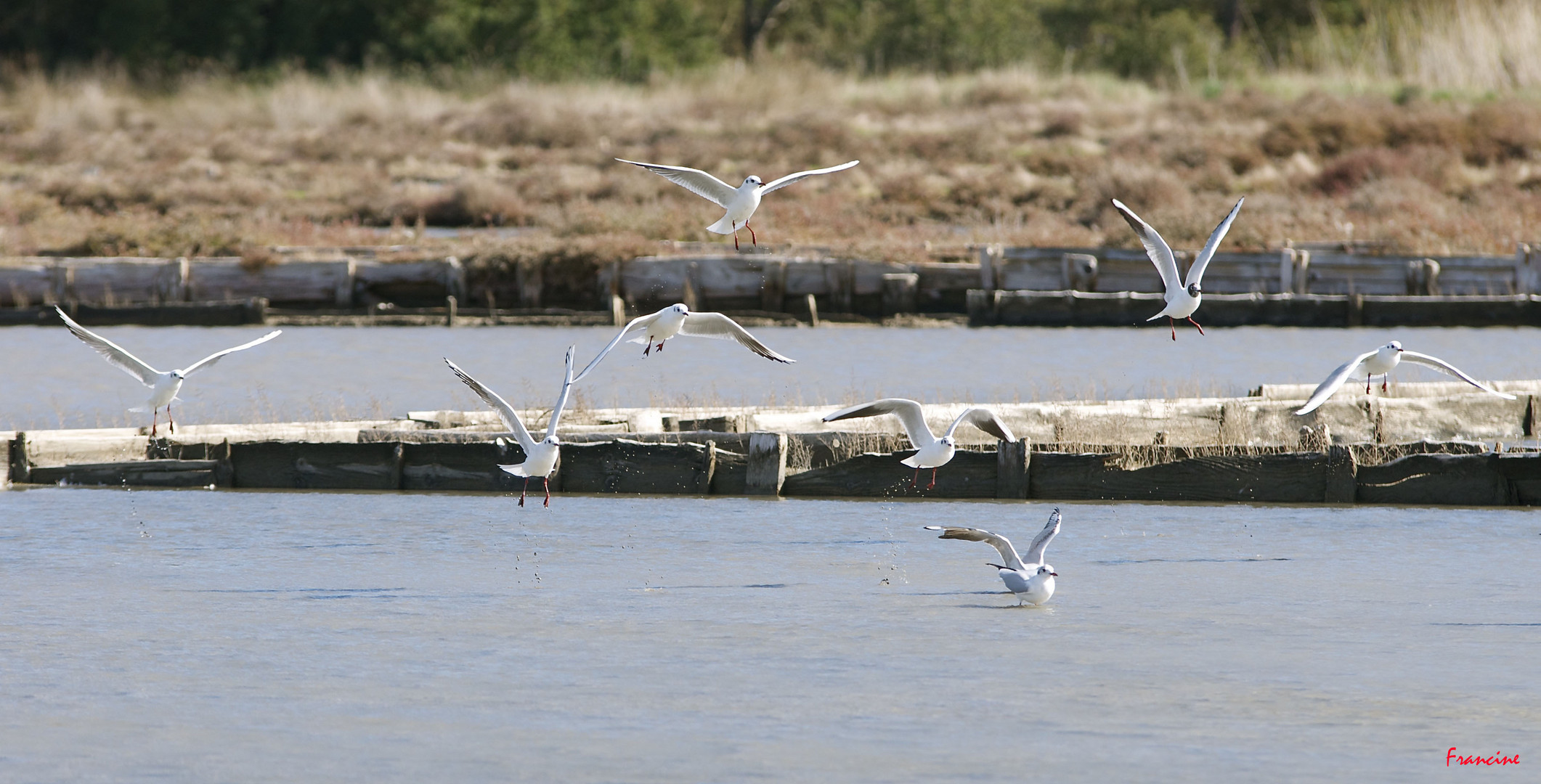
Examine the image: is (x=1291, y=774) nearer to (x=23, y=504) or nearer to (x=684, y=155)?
(x=23, y=504)

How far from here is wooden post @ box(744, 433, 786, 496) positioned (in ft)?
49.8

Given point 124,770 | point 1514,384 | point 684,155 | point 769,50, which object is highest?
point 769,50

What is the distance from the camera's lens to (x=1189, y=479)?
15.2m

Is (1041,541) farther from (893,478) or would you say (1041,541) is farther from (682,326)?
(893,478)

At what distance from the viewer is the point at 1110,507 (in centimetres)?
1516

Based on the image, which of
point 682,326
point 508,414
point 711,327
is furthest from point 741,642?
point 711,327

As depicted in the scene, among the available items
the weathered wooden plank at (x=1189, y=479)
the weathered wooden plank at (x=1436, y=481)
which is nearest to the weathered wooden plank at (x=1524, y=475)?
the weathered wooden plank at (x=1436, y=481)

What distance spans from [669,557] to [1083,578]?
9.05 feet

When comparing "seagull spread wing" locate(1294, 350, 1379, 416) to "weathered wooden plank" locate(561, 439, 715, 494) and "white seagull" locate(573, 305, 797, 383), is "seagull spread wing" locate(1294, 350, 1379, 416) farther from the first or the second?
"weathered wooden plank" locate(561, 439, 715, 494)

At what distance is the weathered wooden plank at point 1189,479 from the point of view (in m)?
15.1

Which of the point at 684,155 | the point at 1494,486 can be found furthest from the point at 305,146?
the point at 1494,486

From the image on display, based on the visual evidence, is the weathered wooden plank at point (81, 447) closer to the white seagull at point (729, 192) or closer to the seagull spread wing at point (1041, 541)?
the white seagull at point (729, 192)

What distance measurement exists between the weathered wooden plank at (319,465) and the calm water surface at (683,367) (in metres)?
2.63
